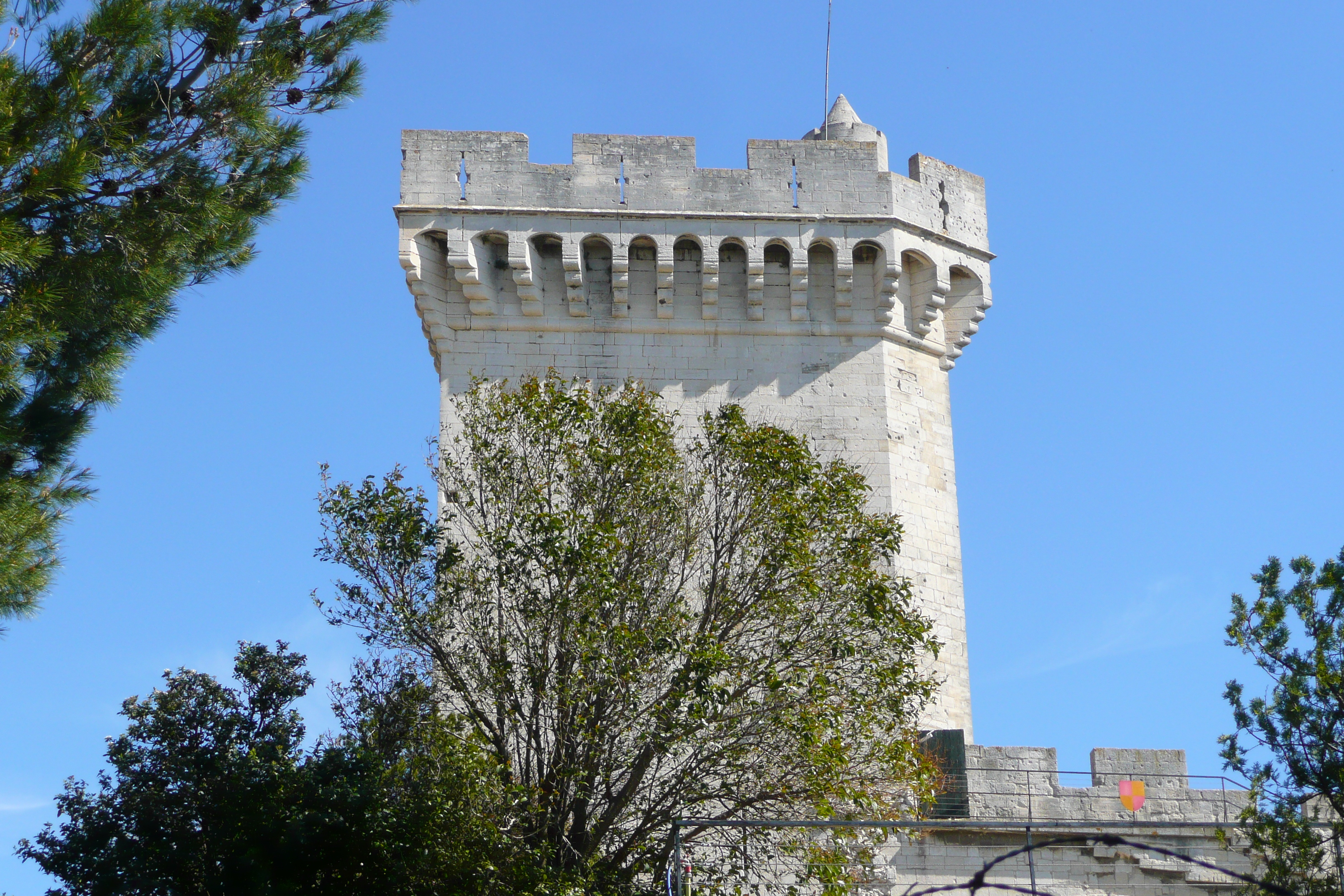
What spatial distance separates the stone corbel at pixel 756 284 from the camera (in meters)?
20.2

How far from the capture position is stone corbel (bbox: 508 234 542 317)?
65.3 ft

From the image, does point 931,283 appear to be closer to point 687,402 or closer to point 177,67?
point 687,402

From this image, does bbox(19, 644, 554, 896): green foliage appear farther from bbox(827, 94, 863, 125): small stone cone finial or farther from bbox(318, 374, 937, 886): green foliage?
bbox(827, 94, 863, 125): small stone cone finial

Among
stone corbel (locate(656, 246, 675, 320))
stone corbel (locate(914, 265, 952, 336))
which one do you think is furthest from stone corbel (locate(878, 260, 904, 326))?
stone corbel (locate(656, 246, 675, 320))

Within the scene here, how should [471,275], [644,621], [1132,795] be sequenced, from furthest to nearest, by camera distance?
[471,275]
[1132,795]
[644,621]

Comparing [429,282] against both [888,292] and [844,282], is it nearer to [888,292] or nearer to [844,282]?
[844,282]

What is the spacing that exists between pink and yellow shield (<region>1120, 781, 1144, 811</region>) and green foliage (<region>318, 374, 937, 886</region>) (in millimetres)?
2417

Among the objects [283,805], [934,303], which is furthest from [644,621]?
[934,303]

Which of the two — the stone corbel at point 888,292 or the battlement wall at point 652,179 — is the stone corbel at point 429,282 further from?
the stone corbel at point 888,292

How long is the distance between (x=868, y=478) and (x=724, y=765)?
615 centimetres

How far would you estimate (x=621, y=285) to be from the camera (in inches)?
792

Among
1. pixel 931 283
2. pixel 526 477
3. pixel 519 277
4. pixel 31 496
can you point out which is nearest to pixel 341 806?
pixel 526 477

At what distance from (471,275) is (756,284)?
3.52 meters

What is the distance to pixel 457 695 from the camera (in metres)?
15.4
